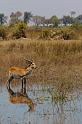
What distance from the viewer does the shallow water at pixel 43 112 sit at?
10.2 meters

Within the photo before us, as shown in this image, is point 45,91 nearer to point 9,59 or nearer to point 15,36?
point 9,59

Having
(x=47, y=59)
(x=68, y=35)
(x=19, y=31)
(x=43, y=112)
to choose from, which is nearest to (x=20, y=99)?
(x=43, y=112)

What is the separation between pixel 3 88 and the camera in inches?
631

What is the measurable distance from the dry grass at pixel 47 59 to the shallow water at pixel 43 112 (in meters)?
2.85

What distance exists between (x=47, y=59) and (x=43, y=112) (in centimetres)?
1022

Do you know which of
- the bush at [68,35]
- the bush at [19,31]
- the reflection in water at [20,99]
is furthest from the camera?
the bush at [19,31]

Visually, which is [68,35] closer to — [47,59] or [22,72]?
[47,59]

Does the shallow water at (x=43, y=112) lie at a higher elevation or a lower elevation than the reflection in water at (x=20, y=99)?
higher

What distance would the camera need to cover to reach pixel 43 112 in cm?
1123

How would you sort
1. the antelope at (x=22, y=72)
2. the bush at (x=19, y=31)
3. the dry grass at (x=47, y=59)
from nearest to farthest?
the antelope at (x=22, y=72) < the dry grass at (x=47, y=59) < the bush at (x=19, y=31)

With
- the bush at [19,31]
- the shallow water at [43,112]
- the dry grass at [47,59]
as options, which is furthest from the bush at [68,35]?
the shallow water at [43,112]

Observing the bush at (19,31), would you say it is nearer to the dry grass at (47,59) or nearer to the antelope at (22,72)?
the dry grass at (47,59)

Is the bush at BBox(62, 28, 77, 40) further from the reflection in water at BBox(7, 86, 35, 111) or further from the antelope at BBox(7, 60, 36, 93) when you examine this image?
the reflection in water at BBox(7, 86, 35, 111)

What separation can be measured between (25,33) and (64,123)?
26.4m
